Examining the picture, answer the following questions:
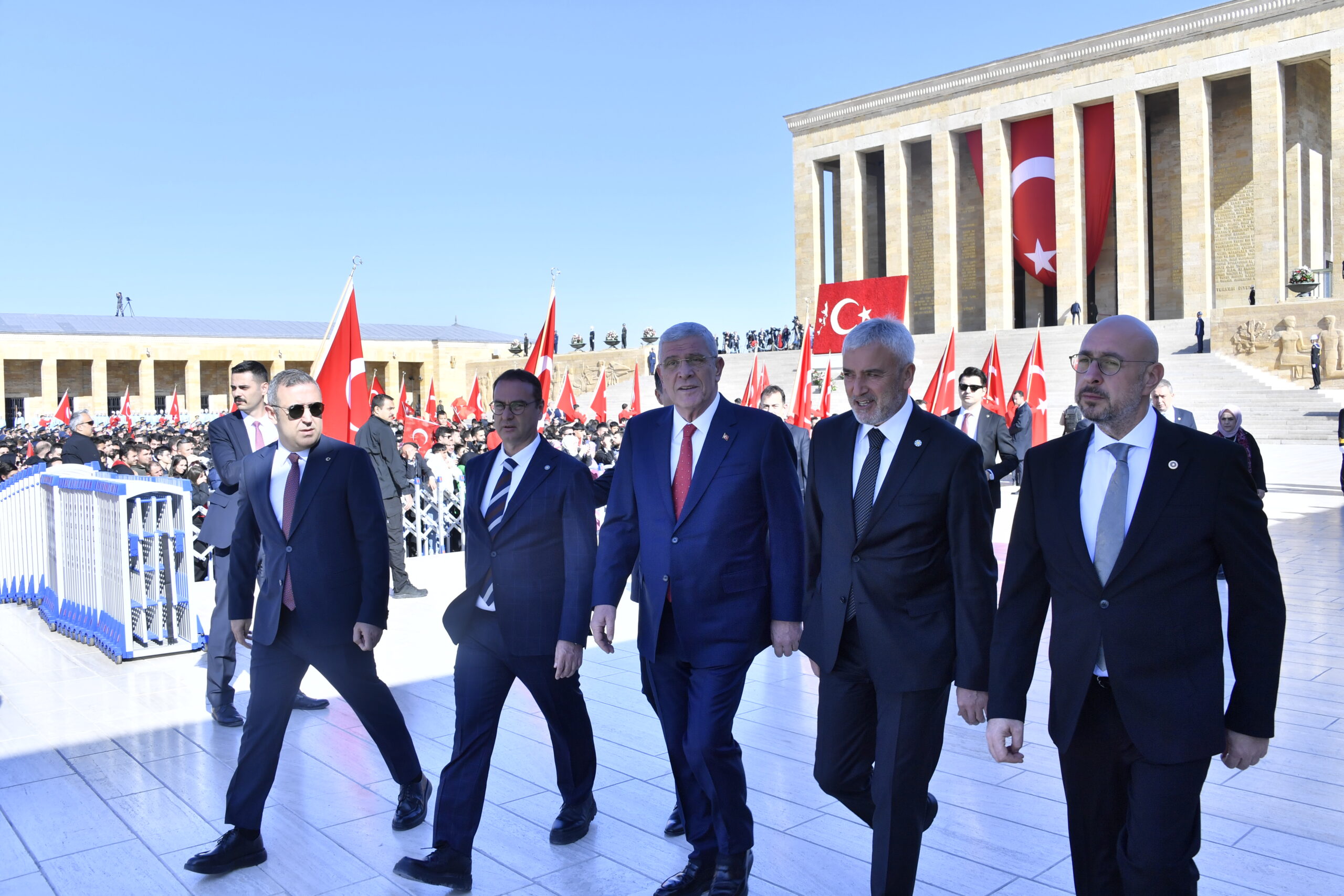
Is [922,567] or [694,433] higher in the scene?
[694,433]

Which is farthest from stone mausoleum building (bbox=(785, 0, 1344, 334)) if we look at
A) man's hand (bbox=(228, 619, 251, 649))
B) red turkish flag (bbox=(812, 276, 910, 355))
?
man's hand (bbox=(228, 619, 251, 649))

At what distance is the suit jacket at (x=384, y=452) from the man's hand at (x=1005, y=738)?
6.65 meters

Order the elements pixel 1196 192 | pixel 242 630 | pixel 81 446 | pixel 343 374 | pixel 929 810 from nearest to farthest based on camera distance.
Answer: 1. pixel 929 810
2. pixel 242 630
3. pixel 343 374
4. pixel 81 446
5. pixel 1196 192

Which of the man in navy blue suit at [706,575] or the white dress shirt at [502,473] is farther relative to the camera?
the white dress shirt at [502,473]

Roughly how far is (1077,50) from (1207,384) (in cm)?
1488

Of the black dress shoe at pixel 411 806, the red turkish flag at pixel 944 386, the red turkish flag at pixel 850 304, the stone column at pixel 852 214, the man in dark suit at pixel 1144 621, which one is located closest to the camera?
the man in dark suit at pixel 1144 621

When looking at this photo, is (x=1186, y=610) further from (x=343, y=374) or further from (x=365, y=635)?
(x=343, y=374)

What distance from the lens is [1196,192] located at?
109 feet

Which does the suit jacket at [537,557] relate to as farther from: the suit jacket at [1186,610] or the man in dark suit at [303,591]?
the suit jacket at [1186,610]

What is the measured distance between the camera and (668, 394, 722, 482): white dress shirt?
3.46m

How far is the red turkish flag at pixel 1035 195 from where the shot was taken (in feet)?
120

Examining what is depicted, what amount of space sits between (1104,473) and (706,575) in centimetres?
128

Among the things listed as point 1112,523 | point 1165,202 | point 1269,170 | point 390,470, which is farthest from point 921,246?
point 1112,523

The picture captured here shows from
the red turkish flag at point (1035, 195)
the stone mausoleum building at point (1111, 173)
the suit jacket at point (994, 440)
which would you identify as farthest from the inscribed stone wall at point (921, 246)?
the suit jacket at point (994, 440)
